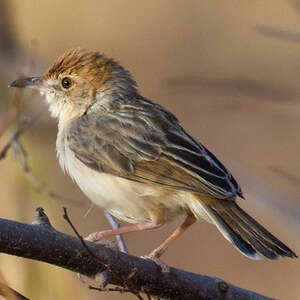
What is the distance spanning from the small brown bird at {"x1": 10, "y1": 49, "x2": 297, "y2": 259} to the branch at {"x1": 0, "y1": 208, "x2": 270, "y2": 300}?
0.62 m

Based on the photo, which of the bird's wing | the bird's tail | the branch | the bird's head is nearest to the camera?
the branch

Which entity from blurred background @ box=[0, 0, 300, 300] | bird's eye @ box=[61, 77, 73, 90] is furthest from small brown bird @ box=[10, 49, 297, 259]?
blurred background @ box=[0, 0, 300, 300]

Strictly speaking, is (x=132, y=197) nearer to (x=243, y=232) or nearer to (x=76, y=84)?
(x=243, y=232)

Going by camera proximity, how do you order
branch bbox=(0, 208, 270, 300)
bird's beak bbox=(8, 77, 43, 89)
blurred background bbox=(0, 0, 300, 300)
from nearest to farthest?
branch bbox=(0, 208, 270, 300), bird's beak bbox=(8, 77, 43, 89), blurred background bbox=(0, 0, 300, 300)

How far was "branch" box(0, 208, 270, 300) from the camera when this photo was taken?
325 centimetres

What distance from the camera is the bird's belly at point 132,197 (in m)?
4.75

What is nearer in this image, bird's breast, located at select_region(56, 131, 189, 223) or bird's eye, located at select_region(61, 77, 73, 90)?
bird's breast, located at select_region(56, 131, 189, 223)

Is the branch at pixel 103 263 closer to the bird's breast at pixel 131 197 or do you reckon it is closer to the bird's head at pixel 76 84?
the bird's breast at pixel 131 197

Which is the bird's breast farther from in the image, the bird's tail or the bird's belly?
the bird's tail

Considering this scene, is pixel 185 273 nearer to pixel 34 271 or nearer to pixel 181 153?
pixel 181 153

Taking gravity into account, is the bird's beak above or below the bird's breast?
above

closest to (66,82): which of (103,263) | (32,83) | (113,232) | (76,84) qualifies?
(76,84)

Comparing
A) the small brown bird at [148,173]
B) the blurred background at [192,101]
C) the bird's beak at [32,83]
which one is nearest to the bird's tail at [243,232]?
the small brown bird at [148,173]

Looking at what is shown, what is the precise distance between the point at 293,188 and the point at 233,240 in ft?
15.8
